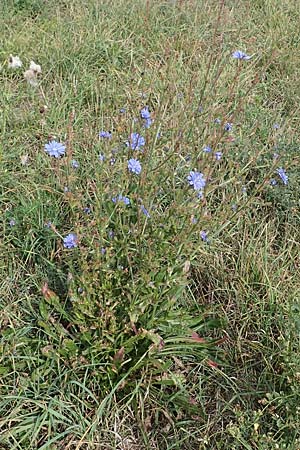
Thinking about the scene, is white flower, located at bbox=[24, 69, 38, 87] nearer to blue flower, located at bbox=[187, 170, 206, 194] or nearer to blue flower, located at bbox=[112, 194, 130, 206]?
blue flower, located at bbox=[112, 194, 130, 206]

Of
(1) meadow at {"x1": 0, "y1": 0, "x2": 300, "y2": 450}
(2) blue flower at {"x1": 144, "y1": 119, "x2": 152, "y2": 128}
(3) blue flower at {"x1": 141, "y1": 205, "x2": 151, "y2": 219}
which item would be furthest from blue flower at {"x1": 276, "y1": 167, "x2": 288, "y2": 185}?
(3) blue flower at {"x1": 141, "y1": 205, "x2": 151, "y2": 219}

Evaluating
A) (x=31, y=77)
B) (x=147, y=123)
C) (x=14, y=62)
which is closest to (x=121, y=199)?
(x=147, y=123)

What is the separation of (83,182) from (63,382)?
900 millimetres

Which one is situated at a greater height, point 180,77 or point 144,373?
point 180,77

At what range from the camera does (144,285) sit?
66.6 inches

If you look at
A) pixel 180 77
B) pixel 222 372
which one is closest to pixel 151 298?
pixel 222 372

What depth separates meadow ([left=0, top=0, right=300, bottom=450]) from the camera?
1.67 m

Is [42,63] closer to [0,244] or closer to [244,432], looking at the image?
[0,244]

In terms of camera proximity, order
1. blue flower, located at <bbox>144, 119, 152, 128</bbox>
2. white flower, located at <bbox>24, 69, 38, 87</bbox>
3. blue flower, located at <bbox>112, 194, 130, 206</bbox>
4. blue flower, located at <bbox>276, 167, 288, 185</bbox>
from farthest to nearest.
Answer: white flower, located at <bbox>24, 69, 38, 87</bbox>
blue flower, located at <bbox>276, 167, 288, 185</bbox>
blue flower, located at <bbox>144, 119, 152, 128</bbox>
blue flower, located at <bbox>112, 194, 130, 206</bbox>

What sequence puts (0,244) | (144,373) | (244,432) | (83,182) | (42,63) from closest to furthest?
(244,432) → (144,373) → (0,244) → (83,182) → (42,63)

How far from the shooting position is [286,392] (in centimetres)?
176

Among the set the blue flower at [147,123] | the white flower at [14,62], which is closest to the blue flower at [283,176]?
the blue flower at [147,123]

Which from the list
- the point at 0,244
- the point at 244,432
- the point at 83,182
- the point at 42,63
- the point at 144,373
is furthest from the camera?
the point at 42,63

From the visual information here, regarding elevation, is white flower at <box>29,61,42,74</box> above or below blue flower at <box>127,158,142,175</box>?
below
